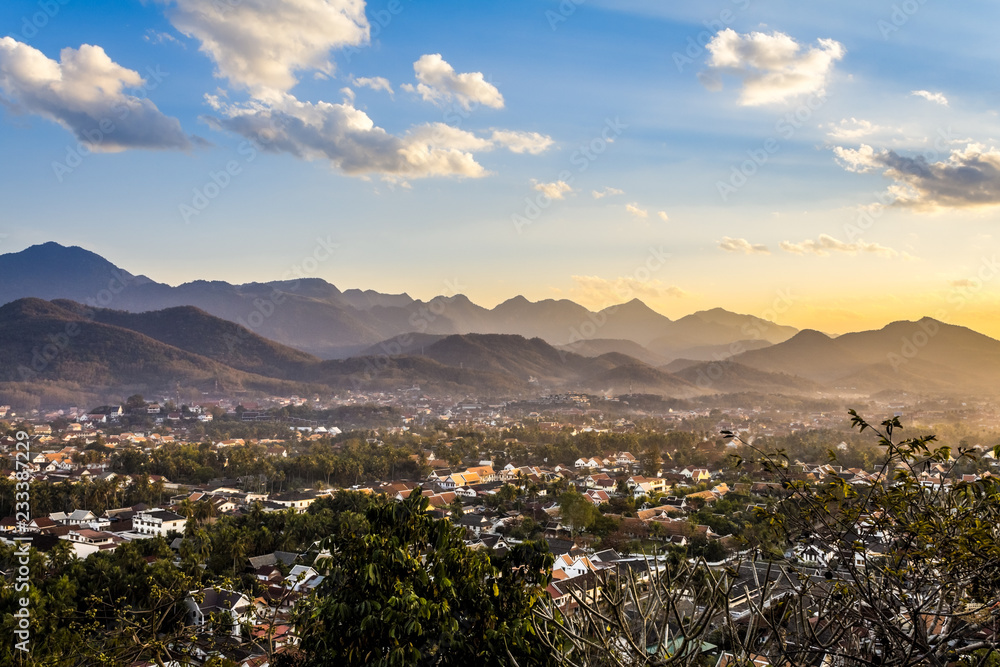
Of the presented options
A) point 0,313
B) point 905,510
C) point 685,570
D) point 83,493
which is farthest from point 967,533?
point 0,313

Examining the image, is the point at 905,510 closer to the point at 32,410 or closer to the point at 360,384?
the point at 32,410

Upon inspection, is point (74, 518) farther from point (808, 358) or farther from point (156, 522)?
point (808, 358)

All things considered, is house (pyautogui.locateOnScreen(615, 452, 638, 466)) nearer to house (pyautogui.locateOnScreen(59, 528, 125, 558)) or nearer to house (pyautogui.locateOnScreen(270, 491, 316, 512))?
house (pyautogui.locateOnScreen(270, 491, 316, 512))

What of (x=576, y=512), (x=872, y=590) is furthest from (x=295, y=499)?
(x=872, y=590)

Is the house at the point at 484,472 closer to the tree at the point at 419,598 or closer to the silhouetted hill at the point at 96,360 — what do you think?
the tree at the point at 419,598

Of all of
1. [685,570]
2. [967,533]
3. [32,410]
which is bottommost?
[32,410]

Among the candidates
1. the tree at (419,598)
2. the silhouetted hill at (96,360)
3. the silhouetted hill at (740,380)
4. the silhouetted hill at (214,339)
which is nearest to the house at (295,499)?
the tree at (419,598)
